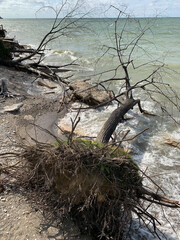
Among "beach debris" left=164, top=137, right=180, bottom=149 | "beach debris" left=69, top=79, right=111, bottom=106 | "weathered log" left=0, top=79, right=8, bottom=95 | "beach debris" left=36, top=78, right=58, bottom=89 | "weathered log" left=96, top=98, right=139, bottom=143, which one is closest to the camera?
"weathered log" left=96, top=98, right=139, bottom=143

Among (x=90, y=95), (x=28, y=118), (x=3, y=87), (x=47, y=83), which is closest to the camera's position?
(x=28, y=118)

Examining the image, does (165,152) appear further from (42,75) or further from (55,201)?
(42,75)

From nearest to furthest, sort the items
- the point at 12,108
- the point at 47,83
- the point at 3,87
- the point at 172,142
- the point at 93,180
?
the point at 93,180 < the point at 172,142 < the point at 12,108 < the point at 3,87 < the point at 47,83

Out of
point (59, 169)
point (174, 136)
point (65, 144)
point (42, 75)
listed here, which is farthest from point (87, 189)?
point (42, 75)

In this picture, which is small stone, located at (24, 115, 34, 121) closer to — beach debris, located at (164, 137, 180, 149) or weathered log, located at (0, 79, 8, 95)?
weathered log, located at (0, 79, 8, 95)

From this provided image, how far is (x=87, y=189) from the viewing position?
274 centimetres

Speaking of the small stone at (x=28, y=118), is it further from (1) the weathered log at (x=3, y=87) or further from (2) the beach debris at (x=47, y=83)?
(2) the beach debris at (x=47, y=83)

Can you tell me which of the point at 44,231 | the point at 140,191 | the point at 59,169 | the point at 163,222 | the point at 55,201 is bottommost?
the point at 163,222

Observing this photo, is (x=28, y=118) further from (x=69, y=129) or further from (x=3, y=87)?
(x=3, y=87)

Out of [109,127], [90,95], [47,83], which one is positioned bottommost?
[47,83]

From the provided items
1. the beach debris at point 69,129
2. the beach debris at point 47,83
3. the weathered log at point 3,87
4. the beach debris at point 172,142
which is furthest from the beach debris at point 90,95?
the beach debris at point 172,142

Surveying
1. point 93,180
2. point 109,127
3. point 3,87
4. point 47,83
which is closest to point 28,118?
point 3,87

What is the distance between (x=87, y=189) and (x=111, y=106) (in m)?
5.00

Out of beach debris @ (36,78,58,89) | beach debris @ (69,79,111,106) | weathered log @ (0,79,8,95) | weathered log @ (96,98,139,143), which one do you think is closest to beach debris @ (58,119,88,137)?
weathered log @ (96,98,139,143)
